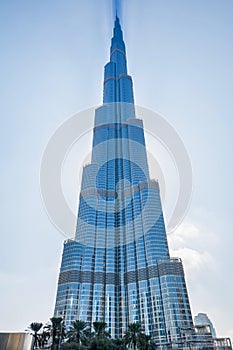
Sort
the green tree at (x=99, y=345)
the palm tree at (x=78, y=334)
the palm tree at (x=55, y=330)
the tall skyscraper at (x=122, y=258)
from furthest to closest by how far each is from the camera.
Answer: the tall skyscraper at (x=122, y=258), the palm tree at (x=78, y=334), the palm tree at (x=55, y=330), the green tree at (x=99, y=345)

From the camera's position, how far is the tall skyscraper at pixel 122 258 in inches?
4016

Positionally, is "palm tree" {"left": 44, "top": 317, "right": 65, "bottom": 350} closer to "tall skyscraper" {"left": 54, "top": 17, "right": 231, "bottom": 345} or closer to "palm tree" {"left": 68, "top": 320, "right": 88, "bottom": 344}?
"palm tree" {"left": 68, "top": 320, "right": 88, "bottom": 344}

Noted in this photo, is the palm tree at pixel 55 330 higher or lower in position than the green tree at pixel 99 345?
higher

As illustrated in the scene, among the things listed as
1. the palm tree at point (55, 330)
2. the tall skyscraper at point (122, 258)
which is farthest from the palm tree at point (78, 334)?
the tall skyscraper at point (122, 258)

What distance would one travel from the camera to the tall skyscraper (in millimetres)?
102000

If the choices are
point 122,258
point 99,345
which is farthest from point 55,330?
point 122,258

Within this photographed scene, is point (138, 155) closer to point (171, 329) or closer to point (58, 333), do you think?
point (171, 329)

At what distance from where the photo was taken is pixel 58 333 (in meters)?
52.7

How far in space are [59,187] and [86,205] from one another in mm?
101721

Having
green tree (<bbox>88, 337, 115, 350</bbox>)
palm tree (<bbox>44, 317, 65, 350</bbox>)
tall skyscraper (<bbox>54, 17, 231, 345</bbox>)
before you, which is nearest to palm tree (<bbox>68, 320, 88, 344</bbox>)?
palm tree (<bbox>44, 317, 65, 350</bbox>)

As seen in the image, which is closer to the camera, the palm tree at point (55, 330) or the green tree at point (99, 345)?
the green tree at point (99, 345)

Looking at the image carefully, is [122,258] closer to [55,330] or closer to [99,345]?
[55,330]

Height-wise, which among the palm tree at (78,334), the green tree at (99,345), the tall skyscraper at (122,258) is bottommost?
the green tree at (99,345)

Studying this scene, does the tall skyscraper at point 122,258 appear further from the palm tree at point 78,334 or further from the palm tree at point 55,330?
the palm tree at point 55,330
